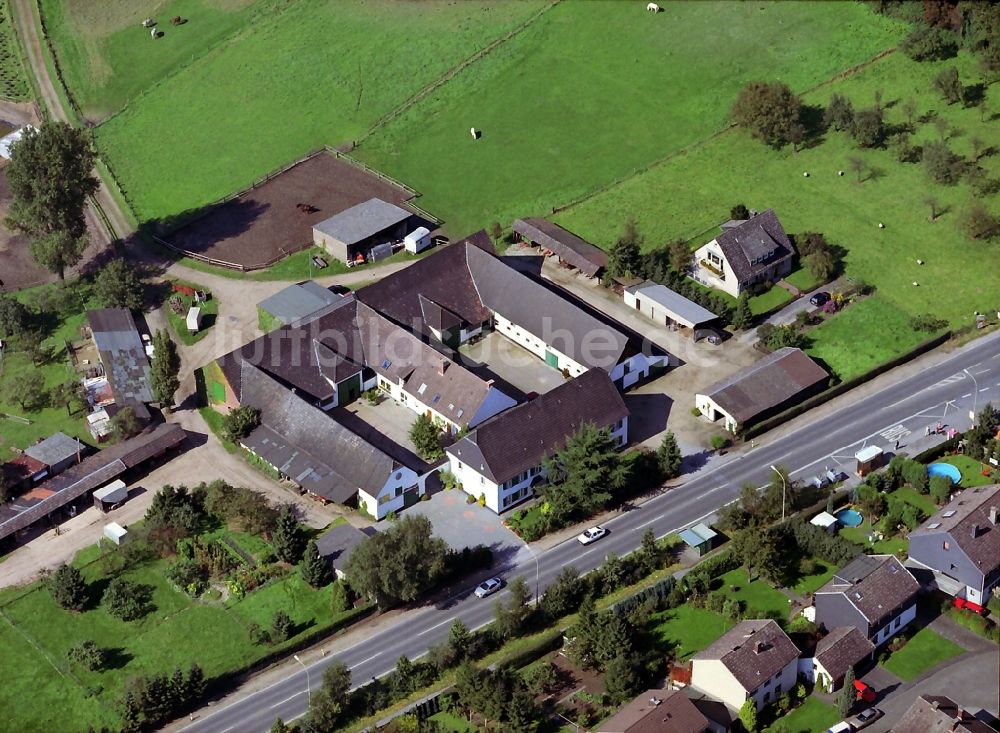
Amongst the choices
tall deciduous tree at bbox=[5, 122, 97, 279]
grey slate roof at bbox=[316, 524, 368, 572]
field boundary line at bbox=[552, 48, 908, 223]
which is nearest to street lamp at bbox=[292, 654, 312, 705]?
grey slate roof at bbox=[316, 524, 368, 572]

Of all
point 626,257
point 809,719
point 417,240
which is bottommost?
point 809,719

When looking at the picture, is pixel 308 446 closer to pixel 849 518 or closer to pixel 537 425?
pixel 537 425

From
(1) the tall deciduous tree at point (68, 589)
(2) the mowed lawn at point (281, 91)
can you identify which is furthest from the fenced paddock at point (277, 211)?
(1) the tall deciduous tree at point (68, 589)

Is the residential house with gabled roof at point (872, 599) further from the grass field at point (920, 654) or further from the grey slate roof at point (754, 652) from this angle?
the grey slate roof at point (754, 652)

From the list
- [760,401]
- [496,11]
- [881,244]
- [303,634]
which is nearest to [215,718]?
[303,634]

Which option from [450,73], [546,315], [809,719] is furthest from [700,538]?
[450,73]

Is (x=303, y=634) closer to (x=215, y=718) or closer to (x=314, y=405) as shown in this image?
(x=215, y=718)
